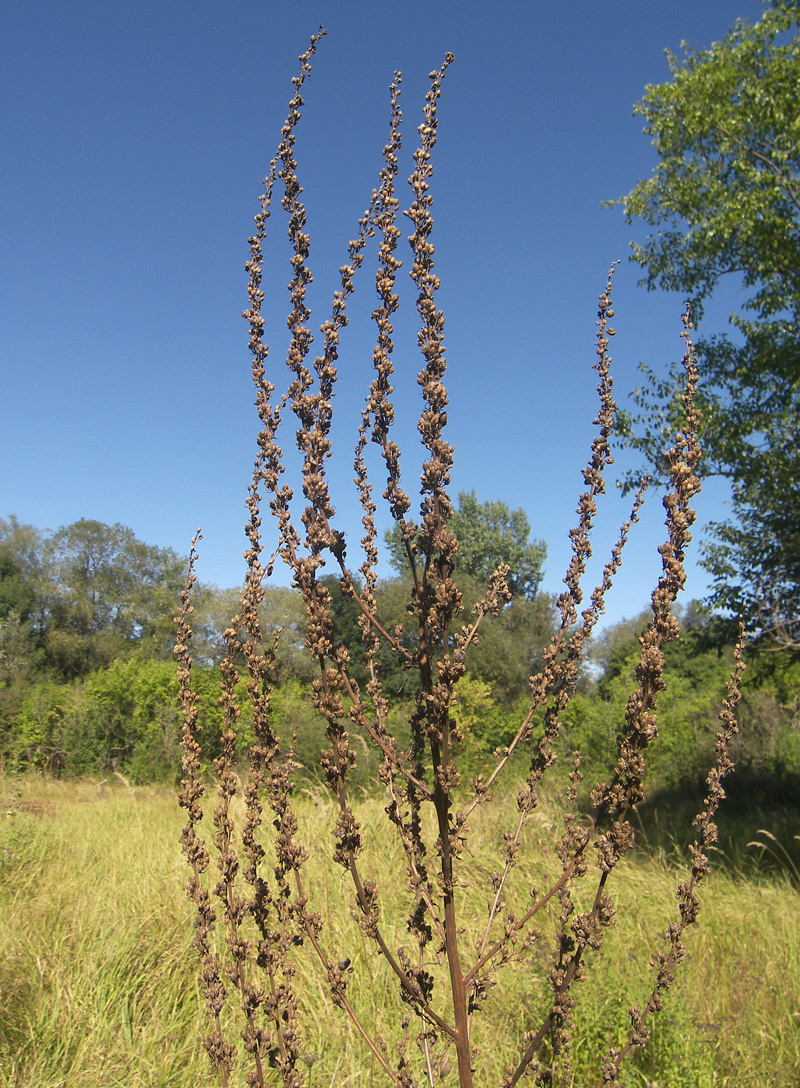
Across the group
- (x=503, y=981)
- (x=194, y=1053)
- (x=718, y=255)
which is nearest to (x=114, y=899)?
(x=194, y=1053)

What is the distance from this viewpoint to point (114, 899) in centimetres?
525

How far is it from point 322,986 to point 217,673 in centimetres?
1742

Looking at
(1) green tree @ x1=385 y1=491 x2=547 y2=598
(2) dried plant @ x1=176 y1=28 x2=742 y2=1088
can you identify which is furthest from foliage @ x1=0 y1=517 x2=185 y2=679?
(2) dried plant @ x1=176 y1=28 x2=742 y2=1088

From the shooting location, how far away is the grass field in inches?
130

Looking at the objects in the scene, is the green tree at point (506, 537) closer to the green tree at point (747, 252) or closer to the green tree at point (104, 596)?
the green tree at point (104, 596)

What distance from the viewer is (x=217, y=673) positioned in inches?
826

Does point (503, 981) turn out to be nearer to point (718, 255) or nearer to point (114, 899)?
point (114, 899)

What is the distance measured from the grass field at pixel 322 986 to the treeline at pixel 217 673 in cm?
162

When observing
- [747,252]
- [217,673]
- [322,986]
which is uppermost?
[747,252]

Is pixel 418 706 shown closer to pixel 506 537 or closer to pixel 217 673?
pixel 217 673

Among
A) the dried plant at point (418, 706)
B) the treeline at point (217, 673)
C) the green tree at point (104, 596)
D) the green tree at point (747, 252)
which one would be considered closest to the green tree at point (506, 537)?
the treeline at point (217, 673)

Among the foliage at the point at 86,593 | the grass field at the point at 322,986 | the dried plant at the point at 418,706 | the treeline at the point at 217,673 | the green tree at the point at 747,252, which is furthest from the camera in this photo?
the foliage at the point at 86,593

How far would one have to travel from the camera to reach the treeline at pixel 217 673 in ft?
42.9

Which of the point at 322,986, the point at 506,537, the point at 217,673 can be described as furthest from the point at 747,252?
the point at 506,537
